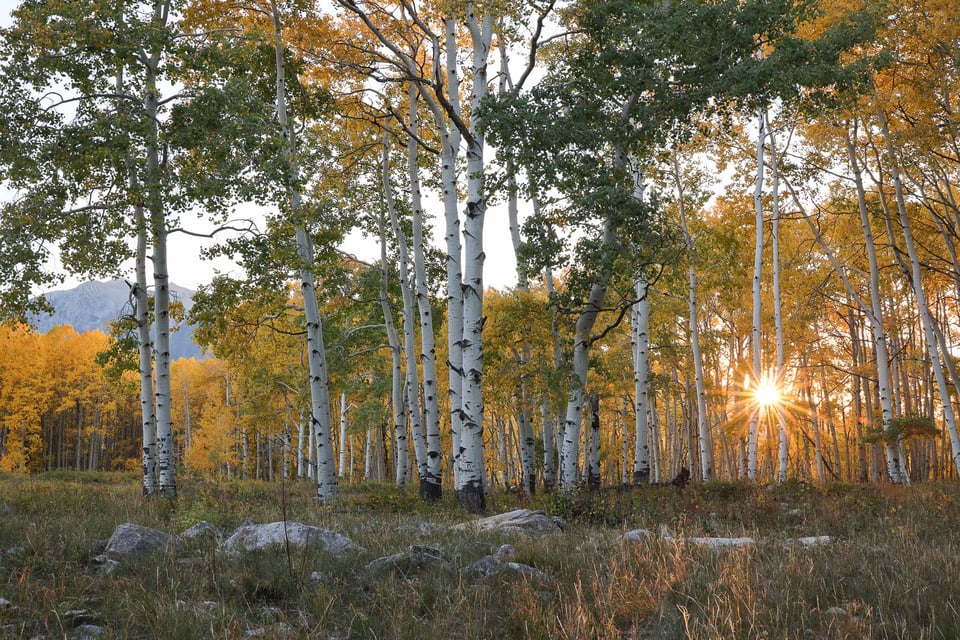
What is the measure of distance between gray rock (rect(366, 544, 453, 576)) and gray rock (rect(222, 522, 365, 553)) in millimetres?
599

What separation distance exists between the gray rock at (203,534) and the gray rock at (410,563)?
179 centimetres

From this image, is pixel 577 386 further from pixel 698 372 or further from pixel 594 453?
pixel 698 372

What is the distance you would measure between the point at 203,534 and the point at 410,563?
2.46 m

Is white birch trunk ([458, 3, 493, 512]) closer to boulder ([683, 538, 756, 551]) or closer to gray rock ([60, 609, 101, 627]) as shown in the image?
boulder ([683, 538, 756, 551])

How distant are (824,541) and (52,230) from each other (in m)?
13.4

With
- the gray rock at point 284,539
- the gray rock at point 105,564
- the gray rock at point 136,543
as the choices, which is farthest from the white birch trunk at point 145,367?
the gray rock at point 105,564

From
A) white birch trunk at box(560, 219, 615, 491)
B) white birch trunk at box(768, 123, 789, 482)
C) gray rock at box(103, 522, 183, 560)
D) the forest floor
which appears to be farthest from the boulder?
white birch trunk at box(768, 123, 789, 482)

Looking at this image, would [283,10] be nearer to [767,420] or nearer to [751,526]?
[751,526]

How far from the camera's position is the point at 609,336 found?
80.5 ft

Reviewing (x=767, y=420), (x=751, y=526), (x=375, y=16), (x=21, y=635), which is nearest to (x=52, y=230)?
(x=375, y=16)

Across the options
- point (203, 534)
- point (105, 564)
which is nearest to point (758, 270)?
point (203, 534)

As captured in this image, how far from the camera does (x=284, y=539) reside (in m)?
5.53

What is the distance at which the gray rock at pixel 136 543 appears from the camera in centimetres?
→ 526

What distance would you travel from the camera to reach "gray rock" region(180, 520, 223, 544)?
596 centimetres
